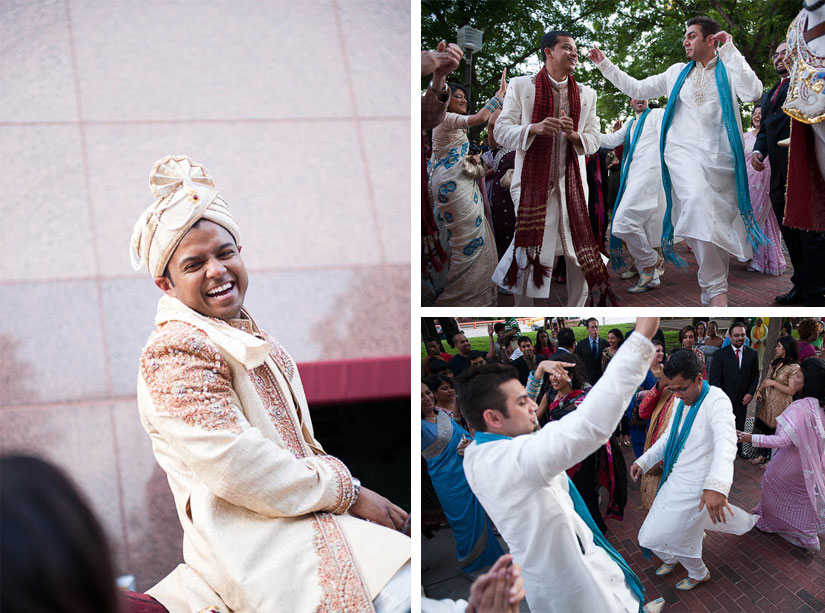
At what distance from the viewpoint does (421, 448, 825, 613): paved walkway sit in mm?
1819

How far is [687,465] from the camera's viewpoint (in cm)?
185

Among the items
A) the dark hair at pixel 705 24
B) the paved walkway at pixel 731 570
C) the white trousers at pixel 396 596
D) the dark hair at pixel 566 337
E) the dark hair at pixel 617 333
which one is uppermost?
the dark hair at pixel 705 24

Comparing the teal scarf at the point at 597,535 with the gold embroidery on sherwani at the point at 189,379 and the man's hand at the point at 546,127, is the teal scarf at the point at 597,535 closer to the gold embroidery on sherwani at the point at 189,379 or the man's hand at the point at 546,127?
the gold embroidery on sherwani at the point at 189,379

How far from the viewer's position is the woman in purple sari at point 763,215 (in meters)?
2.50

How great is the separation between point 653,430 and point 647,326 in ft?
1.26

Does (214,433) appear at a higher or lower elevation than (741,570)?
higher

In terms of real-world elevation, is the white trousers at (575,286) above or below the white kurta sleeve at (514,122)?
below

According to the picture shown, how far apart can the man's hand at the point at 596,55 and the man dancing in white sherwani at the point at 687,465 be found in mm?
1022

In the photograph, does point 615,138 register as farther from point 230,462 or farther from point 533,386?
point 230,462

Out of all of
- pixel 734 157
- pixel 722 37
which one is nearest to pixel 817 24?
pixel 722 37

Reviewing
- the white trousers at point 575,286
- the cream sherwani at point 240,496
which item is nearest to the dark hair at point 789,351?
the white trousers at point 575,286

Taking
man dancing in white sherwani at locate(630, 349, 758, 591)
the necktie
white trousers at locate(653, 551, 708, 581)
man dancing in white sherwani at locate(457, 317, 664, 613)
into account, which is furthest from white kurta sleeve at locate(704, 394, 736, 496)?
the necktie

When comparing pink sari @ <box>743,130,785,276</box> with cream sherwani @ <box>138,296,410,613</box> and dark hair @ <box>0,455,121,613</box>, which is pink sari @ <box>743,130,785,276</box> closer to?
cream sherwani @ <box>138,296,410,613</box>

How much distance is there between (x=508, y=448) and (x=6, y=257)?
215 cm
